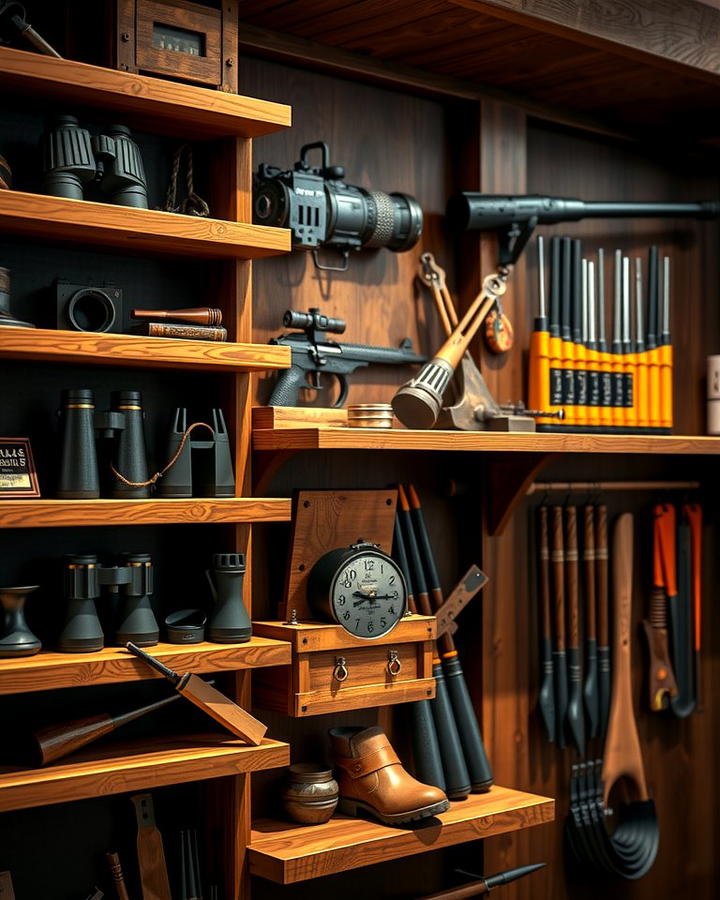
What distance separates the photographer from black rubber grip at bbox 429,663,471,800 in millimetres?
3309

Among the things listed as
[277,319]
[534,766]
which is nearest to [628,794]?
[534,766]

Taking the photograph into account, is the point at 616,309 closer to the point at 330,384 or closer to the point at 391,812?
the point at 330,384

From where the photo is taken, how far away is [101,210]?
257cm

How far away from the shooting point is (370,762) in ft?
10.0

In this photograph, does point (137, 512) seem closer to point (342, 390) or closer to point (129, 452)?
point (129, 452)

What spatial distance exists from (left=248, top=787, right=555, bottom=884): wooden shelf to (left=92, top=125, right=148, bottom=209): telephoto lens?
1481mm

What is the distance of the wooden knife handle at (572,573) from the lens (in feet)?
12.4

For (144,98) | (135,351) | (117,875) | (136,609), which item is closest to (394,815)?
(117,875)

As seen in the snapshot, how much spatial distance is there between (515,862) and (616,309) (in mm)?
1707

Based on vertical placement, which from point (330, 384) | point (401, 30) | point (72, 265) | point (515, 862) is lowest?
point (515, 862)

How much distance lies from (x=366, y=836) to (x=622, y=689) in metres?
1.27

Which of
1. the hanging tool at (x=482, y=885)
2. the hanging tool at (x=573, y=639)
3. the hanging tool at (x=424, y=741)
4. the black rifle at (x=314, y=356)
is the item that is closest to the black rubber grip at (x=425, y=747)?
the hanging tool at (x=424, y=741)

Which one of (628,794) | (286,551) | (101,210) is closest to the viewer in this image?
(101,210)

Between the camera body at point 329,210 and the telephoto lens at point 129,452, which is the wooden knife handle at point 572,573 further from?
the telephoto lens at point 129,452
